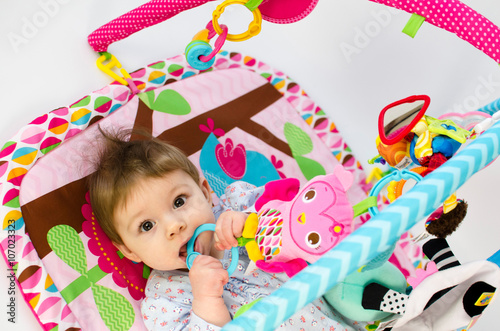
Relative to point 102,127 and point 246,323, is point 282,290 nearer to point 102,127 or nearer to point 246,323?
point 246,323

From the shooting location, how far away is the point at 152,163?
0.81m

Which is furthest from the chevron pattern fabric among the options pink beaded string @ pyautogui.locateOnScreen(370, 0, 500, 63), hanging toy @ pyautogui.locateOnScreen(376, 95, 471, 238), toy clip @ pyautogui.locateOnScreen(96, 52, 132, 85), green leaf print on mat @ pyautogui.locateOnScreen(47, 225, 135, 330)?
toy clip @ pyautogui.locateOnScreen(96, 52, 132, 85)

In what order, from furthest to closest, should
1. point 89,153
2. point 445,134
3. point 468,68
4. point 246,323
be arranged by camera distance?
point 468,68 < point 89,153 < point 445,134 < point 246,323

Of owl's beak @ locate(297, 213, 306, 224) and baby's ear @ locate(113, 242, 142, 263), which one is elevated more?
owl's beak @ locate(297, 213, 306, 224)

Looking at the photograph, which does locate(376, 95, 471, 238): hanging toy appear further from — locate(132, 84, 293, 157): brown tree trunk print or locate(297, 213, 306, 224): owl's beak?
locate(132, 84, 293, 157): brown tree trunk print

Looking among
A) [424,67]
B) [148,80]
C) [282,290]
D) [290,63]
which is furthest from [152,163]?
[424,67]

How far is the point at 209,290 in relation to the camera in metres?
0.73

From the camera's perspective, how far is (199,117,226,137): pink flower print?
40.9 inches

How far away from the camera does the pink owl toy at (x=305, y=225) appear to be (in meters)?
0.59

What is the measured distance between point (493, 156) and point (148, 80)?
0.72m

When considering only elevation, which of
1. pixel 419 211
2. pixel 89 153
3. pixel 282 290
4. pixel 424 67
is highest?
pixel 424 67

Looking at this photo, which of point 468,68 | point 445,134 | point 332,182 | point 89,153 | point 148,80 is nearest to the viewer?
point 332,182

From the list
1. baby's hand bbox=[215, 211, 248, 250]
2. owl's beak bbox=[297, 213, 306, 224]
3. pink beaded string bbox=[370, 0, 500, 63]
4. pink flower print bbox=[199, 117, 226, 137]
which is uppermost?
pink beaded string bbox=[370, 0, 500, 63]

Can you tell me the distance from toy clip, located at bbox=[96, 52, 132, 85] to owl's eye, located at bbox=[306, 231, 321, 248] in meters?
0.59
